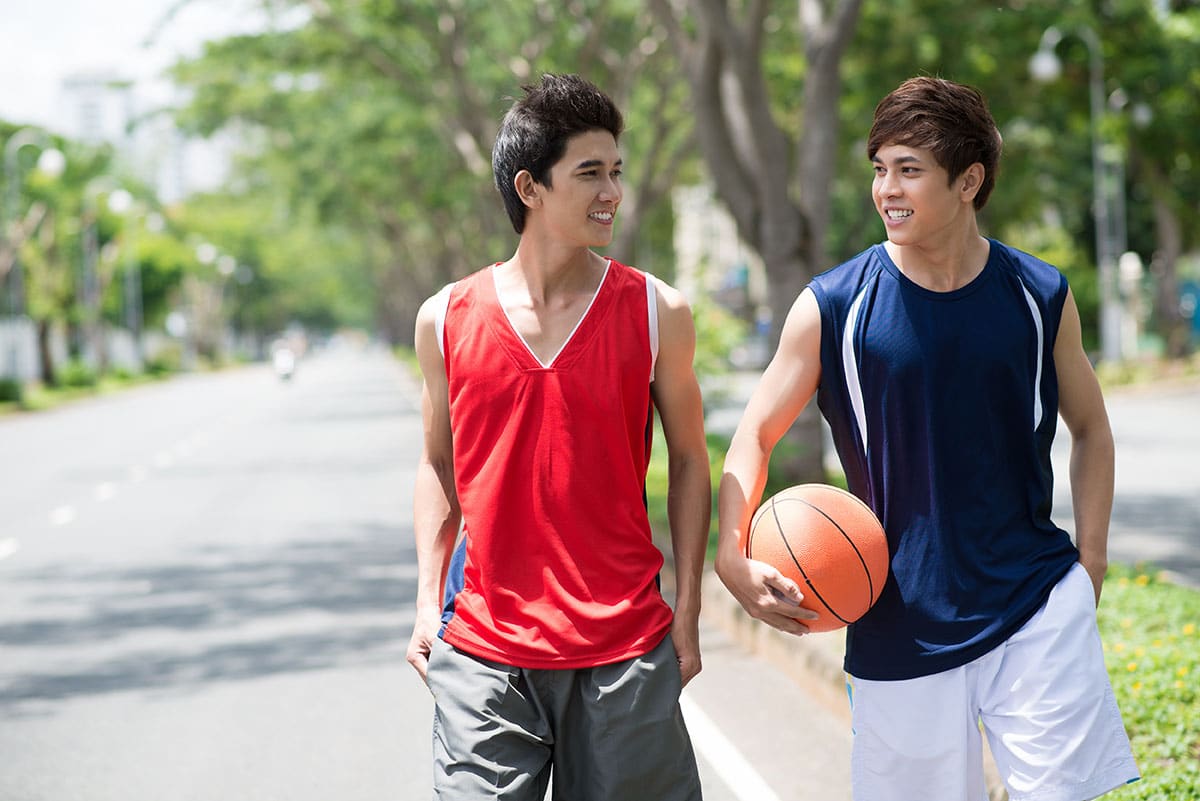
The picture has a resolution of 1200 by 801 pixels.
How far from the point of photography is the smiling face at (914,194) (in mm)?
3119

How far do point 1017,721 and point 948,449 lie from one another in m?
0.54

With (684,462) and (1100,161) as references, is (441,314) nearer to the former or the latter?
(684,462)

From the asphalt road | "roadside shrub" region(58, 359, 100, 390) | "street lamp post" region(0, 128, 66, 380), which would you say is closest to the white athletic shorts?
the asphalt road

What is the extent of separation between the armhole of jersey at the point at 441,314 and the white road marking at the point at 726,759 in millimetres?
2200

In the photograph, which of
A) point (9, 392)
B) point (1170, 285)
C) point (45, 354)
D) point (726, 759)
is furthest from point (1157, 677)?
point (45, 354)

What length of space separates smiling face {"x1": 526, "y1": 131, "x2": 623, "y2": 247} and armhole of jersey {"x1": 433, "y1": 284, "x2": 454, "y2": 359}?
28 cm

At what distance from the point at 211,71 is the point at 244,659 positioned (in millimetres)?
18545

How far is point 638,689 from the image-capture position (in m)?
3.03

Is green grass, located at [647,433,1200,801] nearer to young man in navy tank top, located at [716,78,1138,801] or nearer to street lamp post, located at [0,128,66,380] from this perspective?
young man in navy tank top, located at [716,78,1138,801]

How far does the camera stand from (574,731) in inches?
122

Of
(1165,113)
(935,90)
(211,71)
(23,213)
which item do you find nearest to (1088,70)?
(1165,113)

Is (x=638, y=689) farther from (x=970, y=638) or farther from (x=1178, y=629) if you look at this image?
(x=1178, y=629)

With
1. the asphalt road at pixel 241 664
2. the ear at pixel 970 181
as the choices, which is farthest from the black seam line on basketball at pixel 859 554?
the asphalt road at pixel 241 664

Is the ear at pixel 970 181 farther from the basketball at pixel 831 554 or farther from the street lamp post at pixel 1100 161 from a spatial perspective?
the street lamp post at pixel 1100 161
